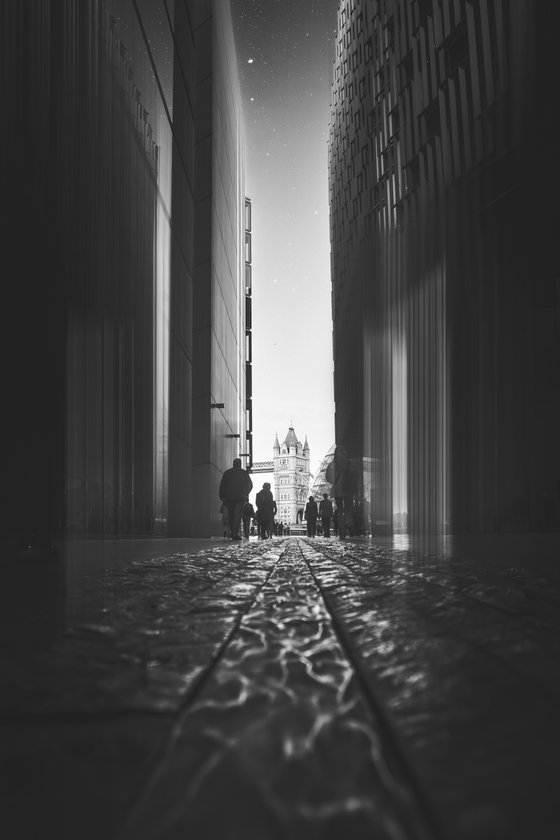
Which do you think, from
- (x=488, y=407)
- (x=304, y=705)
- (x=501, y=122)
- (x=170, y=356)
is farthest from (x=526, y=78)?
(x=304, y=705)

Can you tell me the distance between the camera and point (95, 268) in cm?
874

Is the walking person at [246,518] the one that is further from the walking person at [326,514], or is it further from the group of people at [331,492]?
the walking person at [326,514]

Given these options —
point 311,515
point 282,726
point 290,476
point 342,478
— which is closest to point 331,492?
point 342,478

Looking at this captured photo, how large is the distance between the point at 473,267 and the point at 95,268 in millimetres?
6964

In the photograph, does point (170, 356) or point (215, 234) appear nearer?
point (170, 356)

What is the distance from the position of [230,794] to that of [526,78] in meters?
11.3

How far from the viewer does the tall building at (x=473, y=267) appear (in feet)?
34.1

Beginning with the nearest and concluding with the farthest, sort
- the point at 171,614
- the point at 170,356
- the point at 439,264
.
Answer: the point at 171,614
the point at 439,264
the point at 170,356

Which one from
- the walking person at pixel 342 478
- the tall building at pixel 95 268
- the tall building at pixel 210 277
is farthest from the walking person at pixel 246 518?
the walking person at pixel 342 478

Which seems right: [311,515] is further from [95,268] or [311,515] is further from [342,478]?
[95,268]

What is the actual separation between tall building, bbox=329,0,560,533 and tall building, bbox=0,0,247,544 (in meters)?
5.54

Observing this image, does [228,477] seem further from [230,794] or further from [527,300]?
[230,794]

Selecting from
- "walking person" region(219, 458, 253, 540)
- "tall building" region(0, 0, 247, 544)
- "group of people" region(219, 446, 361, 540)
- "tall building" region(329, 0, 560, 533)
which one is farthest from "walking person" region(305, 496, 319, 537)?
"walking person" region(219, 458, 253, 540)

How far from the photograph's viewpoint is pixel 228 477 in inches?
571
